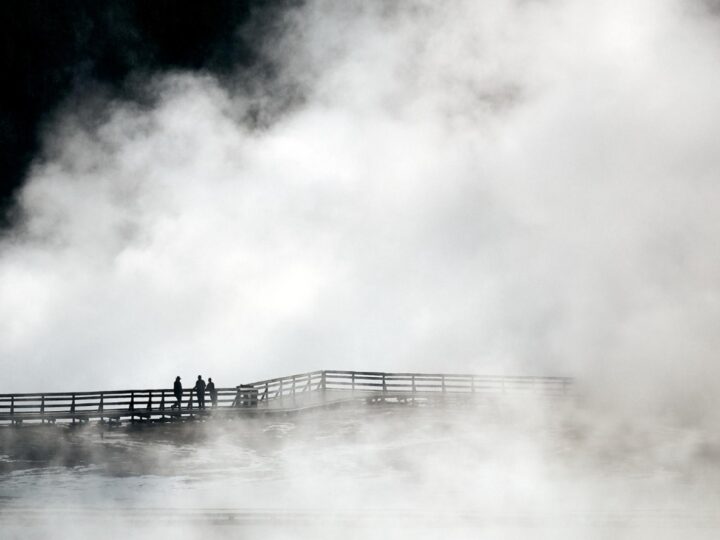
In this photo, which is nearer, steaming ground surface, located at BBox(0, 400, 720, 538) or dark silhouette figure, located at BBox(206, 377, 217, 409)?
steaming ground surface, located at BBox(0, 400, 720, 538)

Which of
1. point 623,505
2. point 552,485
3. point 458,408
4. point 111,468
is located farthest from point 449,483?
point 458,408

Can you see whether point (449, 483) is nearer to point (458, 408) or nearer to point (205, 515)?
point (205, 515)

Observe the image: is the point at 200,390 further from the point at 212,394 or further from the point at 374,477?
the point at 374,477

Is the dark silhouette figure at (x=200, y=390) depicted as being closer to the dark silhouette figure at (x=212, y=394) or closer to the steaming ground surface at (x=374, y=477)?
the dark silhouette figure at (x=212, y=394)

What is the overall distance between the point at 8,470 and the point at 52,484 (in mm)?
2057

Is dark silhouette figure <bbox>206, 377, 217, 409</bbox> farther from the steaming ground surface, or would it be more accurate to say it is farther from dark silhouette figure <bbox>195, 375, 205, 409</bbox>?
the steaming ground surface

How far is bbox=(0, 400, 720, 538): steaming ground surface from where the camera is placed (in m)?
9.25

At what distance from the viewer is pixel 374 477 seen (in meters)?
12.5

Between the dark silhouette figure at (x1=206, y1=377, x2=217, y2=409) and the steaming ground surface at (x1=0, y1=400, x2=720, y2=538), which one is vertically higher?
the dark silhouette figure at (x1=206, y1=377, x2=217, y2=409)

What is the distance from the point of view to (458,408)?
65.6ft

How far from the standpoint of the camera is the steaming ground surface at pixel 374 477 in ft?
30.3

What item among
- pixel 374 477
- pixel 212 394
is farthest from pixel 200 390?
pixel 374 477

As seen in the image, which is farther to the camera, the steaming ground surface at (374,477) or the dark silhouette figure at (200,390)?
the dark silhouette figure at (200,390)

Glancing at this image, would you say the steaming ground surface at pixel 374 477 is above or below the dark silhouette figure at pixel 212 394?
below
